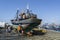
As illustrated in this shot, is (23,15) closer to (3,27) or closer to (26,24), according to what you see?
(26,24)

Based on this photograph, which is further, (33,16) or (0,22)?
(0,22)

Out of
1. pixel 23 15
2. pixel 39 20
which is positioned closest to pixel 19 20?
pixel 23 15

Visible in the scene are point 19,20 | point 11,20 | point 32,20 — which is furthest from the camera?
point 11,20

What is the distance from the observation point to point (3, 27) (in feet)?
165

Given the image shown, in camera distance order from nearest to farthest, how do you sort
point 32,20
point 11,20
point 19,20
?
point 32,20 → point 19,20 → point 11,20

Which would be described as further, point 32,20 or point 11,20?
point 11,20

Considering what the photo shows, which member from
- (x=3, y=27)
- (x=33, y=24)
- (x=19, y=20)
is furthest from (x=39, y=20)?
(x=3, y=27)

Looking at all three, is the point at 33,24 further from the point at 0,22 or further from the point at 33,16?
the point at 0,22

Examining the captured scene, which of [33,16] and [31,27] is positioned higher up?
[33,16]

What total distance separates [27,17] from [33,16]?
1854 millimetres

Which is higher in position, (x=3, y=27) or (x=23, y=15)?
(x=23, y=15)

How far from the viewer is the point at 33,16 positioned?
4606cm

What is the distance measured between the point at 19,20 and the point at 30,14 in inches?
143

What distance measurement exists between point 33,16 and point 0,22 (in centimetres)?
1101
